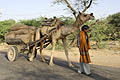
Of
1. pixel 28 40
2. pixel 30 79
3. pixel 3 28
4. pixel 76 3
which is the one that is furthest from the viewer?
pixel 3 28

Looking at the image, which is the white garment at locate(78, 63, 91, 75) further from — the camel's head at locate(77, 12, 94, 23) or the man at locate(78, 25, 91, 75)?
the camel's head at locate(77, 12, 94, 23)

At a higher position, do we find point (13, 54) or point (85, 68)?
point (13, 54)

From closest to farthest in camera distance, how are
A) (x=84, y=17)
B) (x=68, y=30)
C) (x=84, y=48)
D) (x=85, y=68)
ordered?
(x=85, y=68)
(x=84, y=48)
(x=84, y=17)
(x=68, y=30)

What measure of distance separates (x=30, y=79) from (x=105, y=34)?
14.9 m

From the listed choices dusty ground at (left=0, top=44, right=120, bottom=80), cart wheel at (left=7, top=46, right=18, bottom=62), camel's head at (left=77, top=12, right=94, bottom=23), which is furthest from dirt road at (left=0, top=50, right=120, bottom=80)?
cart wheel at (left=7, top=46, right=18, bottom=62)

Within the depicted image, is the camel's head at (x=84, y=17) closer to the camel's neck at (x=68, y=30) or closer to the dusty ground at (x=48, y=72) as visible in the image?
the camel's neck at (x=68, y=30)

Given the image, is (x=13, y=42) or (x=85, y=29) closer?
(x=85, y=29)

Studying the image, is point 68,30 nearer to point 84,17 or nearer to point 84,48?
point 84,17

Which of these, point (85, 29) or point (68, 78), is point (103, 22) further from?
point (68, 78)

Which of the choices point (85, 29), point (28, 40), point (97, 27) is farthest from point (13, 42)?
point (97, 27)

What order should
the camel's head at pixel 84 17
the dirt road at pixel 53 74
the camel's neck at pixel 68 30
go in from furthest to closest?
the camel's neck at pixel 68 30, the camel's head at pixel 84 17, the dirt road at pixel 53 74

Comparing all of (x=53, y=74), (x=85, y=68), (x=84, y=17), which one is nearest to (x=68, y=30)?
(x=84, y=17)

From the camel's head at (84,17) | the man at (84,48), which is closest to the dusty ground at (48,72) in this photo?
the man at (84,48)

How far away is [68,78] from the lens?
A: 6047 millimetres
